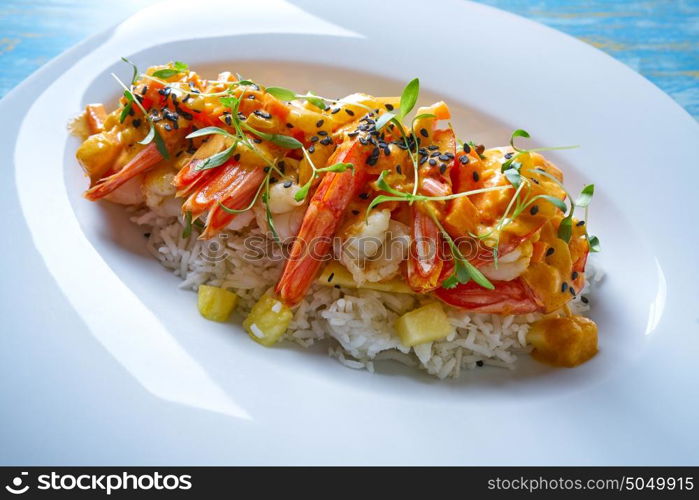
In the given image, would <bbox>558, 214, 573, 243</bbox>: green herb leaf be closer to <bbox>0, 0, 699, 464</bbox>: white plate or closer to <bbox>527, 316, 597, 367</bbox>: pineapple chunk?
<bbox>527, 316, 597, 367</bbox>: pineapple chunk

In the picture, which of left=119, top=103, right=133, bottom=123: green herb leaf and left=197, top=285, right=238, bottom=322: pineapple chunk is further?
left=119, top=103, right=133, bottom=123: green herb leaf

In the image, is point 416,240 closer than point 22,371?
No

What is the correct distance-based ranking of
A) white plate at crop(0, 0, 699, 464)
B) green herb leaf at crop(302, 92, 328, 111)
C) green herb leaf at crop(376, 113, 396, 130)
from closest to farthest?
white plate at crop(0, 0, 699, 464) < green herb leaf at crop(376, 113, 396, 130) < green herb leaf at crop(302, 92, 328, 111)

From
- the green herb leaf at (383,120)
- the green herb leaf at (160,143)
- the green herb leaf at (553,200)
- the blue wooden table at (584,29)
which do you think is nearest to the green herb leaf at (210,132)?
the green herb leaf at (160,143)

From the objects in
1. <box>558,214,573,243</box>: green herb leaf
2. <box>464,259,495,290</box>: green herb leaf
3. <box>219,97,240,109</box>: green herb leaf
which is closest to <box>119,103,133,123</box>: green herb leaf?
<box>219,97,240,109</box>: green herb leaf

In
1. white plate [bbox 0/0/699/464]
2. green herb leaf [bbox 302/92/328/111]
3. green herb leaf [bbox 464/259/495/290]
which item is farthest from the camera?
green herb leaf [bbox 302/92/328/111]

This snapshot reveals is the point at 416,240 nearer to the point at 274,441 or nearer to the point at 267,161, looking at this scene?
the point at 267,161
